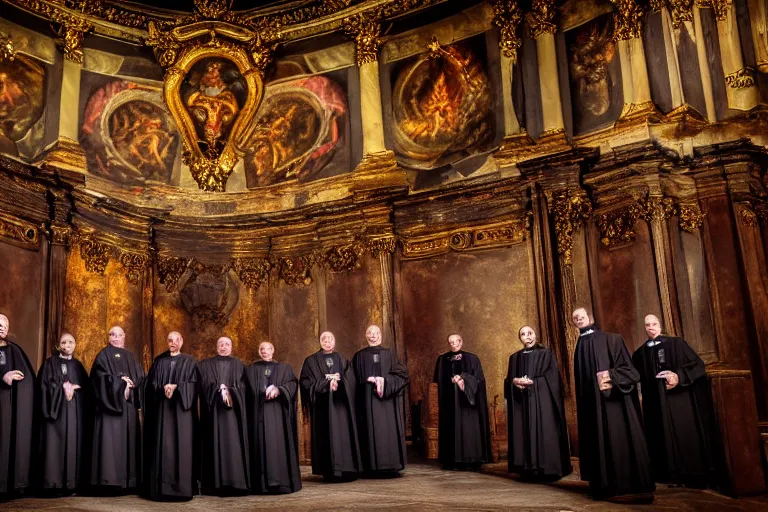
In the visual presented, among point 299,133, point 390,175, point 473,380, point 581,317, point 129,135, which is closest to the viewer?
point 581,317

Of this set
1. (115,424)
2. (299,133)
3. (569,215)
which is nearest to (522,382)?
(569,215)

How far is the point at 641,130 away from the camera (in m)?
11.4

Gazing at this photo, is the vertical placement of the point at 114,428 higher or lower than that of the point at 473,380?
lower

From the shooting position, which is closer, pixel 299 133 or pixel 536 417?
pixel 536 417

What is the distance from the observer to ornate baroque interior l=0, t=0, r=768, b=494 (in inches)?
440

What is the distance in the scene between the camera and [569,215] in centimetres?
1168

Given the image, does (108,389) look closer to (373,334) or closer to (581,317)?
(373,334)

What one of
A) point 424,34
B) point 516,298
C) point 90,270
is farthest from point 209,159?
point 516,298

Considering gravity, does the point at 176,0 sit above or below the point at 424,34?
above

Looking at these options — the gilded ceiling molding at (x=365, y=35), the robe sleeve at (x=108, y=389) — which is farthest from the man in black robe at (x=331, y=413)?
the gilded ceiling molding at (x=365, y=35)

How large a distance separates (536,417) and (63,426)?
5.13 m

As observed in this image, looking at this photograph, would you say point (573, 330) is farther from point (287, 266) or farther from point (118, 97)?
point (118, 97)

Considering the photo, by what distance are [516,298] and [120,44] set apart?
7.99 m

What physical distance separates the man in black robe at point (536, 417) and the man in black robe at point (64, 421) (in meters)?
4.75
